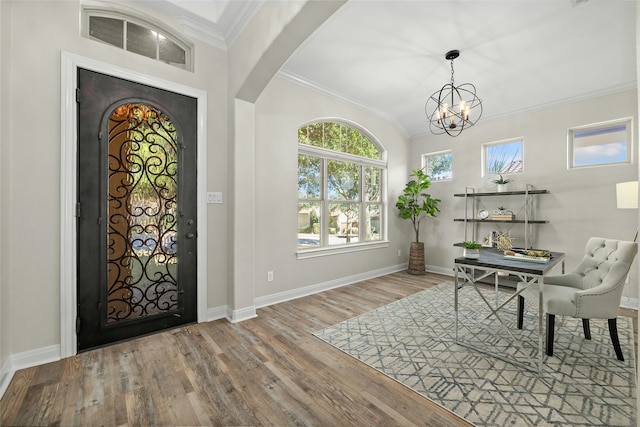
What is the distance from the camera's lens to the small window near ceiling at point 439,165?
16.8 ft

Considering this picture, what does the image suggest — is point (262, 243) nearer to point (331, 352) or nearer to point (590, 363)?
point (331, 352)

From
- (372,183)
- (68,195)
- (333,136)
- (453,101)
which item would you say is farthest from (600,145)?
(68,195)

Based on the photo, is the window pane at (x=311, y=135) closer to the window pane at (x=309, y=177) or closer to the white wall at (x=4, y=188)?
the window pane at (x=309, y=177)

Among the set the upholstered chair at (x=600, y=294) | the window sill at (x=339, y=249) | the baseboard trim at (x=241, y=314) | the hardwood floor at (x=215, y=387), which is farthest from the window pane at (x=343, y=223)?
the upholstered chair at (x=600, y=294)

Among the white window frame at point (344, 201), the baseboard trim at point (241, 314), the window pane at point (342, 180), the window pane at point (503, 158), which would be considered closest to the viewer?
the baseboard trim at point (241, 314)

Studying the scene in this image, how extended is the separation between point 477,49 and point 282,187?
9.46 ft

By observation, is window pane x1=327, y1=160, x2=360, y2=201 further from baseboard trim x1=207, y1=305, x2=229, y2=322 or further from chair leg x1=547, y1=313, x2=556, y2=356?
chair leg x1=547, y1=313, x2=556, y2=356

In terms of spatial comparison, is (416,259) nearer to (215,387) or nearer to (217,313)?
(217,313)

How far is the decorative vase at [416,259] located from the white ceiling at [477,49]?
8.64ft

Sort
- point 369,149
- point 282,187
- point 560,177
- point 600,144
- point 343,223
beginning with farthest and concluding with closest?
point 369,149
point 343,223
point 560,177
point 600,144
point 282,187

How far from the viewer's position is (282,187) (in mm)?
3582

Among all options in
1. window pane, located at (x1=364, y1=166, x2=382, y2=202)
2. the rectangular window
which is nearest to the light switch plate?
window pane, located at (x1=364, y1=166, x2=382, y2=202)

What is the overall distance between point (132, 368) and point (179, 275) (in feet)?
2.87

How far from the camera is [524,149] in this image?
428cm
